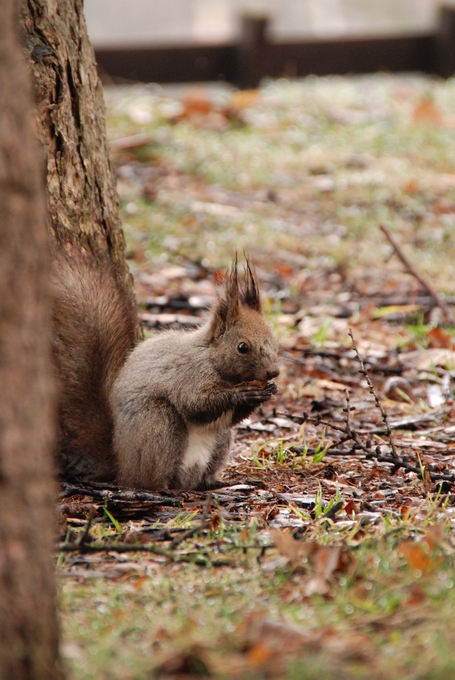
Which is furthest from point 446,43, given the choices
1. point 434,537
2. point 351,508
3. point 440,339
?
point 434,537

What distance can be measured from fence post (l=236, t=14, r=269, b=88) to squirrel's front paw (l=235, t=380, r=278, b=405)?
288 inches

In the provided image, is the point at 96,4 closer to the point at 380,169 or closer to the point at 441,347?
the point at 380,169

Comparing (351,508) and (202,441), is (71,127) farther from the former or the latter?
(351,508)

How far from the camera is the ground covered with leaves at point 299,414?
177 centimetres

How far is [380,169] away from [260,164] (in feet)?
3.46

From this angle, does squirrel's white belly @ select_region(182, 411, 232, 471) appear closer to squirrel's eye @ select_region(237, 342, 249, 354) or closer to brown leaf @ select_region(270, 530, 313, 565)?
squirrel's eye @ select_region(237, 342, 249, 354)

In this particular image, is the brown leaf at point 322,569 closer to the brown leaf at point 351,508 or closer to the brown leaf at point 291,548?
the brown leaf at point 291,548

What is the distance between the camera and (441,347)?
4.65m

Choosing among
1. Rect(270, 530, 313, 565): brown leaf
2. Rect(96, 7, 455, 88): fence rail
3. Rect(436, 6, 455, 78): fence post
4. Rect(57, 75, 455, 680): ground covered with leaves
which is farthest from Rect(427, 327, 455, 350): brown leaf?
Rect(436, 6, 455, 78): fence post

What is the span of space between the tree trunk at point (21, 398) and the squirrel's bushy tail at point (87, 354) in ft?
5.03

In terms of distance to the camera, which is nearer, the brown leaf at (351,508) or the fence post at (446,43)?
the brown leaf at (351,508)

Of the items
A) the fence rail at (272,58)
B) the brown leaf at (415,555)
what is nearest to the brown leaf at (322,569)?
the brown leaf at (415,555)

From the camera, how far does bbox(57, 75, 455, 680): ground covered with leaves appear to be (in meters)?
1.77

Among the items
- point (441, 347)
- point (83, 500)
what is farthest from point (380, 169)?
point (83, 500)
